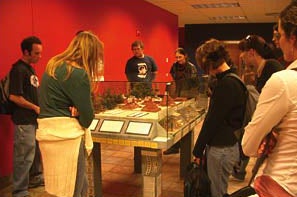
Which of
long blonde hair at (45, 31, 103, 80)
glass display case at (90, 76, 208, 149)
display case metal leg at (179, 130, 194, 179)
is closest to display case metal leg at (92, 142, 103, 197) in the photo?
glass display case at (90, 76, 208, 149)

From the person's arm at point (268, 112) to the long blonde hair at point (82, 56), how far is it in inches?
46.0

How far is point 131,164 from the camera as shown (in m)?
4.35

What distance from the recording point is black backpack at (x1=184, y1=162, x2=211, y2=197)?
217 centimetres

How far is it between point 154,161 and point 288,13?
5.36ft

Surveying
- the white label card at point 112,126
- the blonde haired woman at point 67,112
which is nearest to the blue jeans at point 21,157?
the white label card at point 112,126

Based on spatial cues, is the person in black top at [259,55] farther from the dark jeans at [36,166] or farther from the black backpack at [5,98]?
the dark jeans at [36,166]

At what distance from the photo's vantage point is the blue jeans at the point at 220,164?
214cm

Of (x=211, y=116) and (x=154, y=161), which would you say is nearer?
(x=211, y=116)

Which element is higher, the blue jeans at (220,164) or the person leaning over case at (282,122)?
the person leaning over case at (282,122)

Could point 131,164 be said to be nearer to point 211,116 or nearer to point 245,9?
point 211,116

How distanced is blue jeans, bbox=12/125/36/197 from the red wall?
468mm

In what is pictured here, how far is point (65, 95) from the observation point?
1960mm

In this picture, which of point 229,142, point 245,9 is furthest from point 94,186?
point 245,9

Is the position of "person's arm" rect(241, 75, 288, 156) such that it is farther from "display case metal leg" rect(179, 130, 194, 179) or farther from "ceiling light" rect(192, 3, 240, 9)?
"ceiling light" rect(192, 3, 240, 9)
